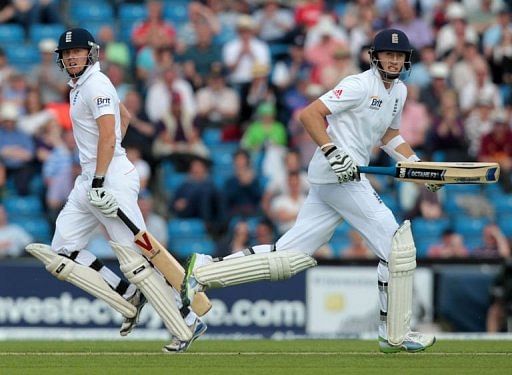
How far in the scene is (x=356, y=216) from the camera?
899 centimetres

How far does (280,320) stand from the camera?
13.2m

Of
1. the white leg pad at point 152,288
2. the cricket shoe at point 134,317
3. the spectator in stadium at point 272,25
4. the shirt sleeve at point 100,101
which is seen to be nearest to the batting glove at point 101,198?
the white leg pad at point 152,288

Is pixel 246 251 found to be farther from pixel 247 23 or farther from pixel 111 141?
pixel 247 23

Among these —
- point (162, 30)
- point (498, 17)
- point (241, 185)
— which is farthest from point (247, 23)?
point (498, 17)

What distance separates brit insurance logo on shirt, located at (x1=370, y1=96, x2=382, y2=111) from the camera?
29.5ft

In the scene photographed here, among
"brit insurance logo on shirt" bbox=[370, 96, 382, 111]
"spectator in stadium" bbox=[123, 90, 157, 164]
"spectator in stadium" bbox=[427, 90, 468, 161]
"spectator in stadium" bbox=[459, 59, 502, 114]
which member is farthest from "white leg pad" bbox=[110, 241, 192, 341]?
"spectator in stadium" bbox=[459, 59, 502, 114]

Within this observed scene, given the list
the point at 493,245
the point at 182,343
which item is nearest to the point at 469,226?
the point at 493,245

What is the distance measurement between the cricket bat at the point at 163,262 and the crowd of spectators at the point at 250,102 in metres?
4.64

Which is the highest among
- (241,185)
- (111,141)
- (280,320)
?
(111,141)

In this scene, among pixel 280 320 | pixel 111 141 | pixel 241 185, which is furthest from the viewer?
pixel 241 185

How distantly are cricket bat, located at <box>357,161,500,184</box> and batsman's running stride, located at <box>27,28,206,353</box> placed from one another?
68.7 inches

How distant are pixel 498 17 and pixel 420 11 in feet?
3.50

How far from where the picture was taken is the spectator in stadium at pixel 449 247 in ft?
47.2

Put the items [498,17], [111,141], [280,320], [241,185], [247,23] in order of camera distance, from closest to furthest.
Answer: [111,141]
[280,320]
[241,185]
[247,23]
[498,17]
